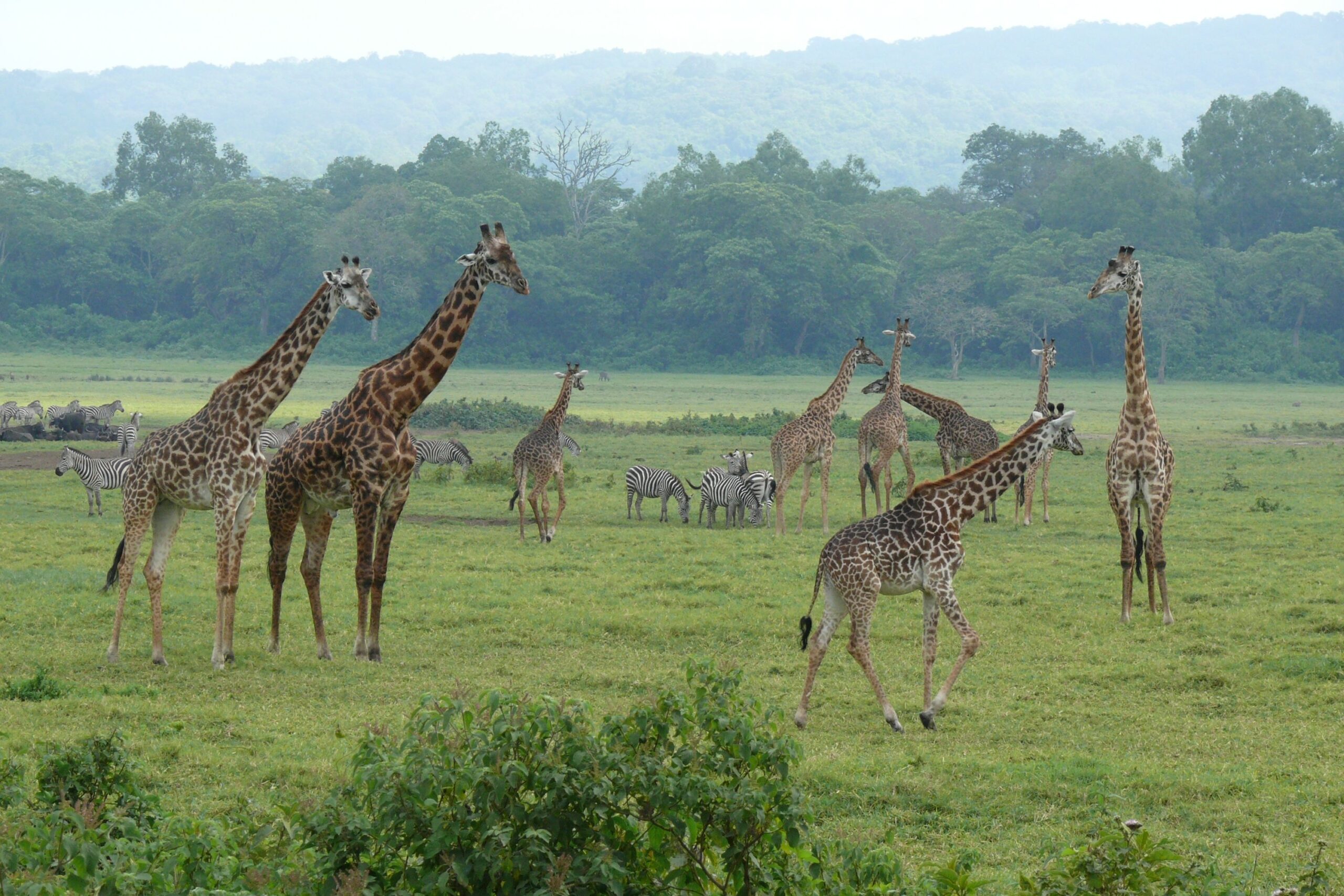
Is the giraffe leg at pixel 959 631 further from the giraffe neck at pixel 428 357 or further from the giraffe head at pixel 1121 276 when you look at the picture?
the giraffe head at pixel 1121 276

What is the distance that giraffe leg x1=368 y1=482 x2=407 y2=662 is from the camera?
11.4 m

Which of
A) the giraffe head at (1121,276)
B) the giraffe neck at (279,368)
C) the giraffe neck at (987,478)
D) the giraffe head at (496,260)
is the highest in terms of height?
the giraffe head at (1121,276)

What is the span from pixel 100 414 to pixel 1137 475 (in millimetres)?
26580

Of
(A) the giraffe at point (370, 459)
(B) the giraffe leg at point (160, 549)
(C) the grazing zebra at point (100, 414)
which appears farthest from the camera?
(C) the grazing zebra at point (100, 414)

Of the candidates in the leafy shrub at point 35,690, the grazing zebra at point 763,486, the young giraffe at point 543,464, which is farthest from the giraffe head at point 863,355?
the leafy shrub at point 35,690

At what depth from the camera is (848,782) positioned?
8234mm

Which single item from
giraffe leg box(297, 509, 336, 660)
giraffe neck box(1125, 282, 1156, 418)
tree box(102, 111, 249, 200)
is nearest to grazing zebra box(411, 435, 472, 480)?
giraffe leg box(297, 509, 336, 660)

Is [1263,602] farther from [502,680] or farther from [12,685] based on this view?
[12,685]

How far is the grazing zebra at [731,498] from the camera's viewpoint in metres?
20.6

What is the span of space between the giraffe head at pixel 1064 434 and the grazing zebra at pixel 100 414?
2562 cm

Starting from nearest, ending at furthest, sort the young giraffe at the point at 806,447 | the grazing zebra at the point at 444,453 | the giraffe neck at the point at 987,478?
the giraffe neck at the point at 987,478, the young giraffe at the point at 806,447, the grazing zebra at the point at 444,453

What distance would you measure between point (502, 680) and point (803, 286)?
65.1 m

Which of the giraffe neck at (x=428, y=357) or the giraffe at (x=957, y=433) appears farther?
the giraffe at (x=957, y=433)

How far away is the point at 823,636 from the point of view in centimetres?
975
